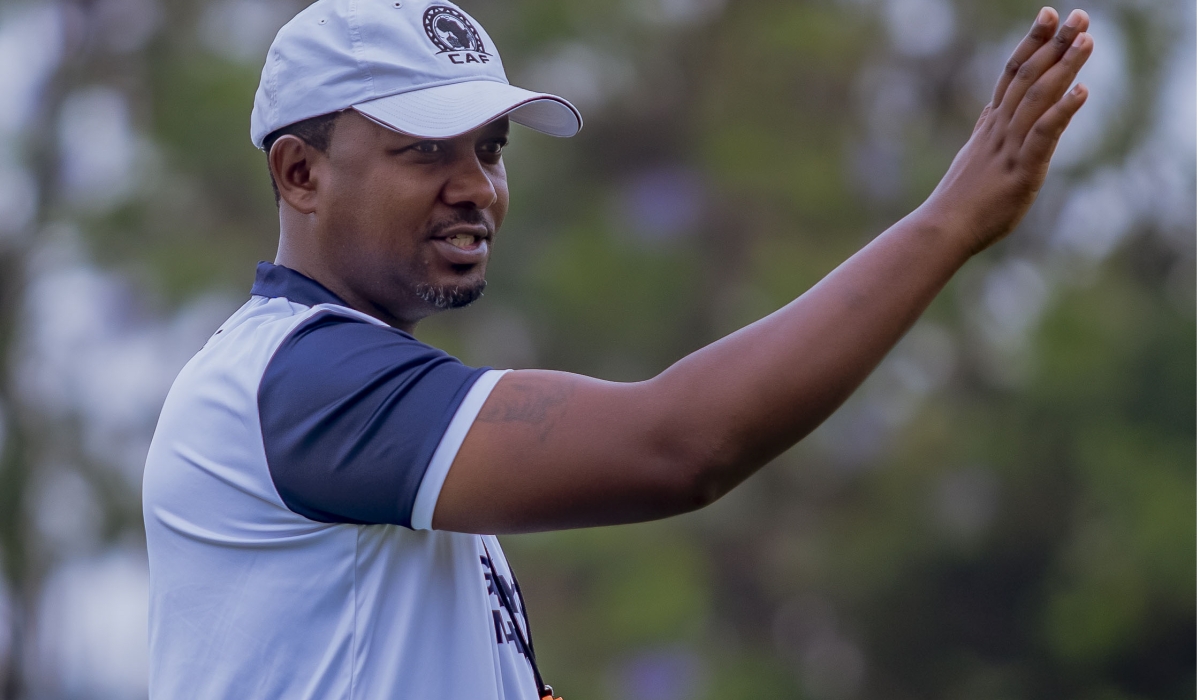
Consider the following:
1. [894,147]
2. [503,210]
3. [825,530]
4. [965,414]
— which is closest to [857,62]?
[894,147]

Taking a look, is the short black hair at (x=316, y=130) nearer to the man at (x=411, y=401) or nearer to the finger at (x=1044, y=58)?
the man at (x=411, y=401)

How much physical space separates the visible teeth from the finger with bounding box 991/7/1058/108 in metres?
0.83

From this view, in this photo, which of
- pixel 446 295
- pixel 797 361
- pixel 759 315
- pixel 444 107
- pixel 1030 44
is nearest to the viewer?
pixel 797 361

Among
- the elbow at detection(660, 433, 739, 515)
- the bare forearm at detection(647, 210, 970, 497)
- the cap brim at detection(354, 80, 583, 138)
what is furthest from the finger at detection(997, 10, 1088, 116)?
the cap brim at detection(354, 80, 583, 138)

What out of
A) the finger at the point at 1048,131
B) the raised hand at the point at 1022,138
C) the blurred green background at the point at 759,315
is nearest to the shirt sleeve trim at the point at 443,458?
the raised hand at the point at 1022,138

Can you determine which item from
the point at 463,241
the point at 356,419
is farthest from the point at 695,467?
the point at 463,241

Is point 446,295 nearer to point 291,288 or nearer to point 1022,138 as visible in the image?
point 291,288

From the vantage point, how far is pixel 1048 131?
1.71 m

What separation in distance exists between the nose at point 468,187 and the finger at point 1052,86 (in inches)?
32.5

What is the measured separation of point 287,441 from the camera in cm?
176

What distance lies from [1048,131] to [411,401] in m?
0.86

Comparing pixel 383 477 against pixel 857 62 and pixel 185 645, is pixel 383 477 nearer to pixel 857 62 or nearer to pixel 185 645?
pixel 185 645

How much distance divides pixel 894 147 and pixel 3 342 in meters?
9.13

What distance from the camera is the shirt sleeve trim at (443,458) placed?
66.2 inches
